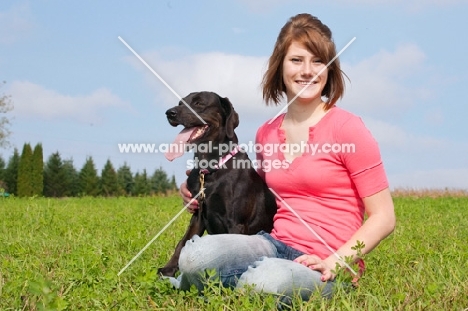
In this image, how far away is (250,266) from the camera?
3787 millimetres

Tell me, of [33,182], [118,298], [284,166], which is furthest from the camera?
[33,182]

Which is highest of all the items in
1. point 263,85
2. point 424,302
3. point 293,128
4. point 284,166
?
point 263,85

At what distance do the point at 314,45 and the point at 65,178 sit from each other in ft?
127

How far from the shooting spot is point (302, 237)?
13.2 feet

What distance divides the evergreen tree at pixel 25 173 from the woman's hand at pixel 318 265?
117 feet

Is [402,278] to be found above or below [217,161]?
below

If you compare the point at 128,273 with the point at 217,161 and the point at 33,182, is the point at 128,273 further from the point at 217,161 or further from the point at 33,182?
the point at 33,182

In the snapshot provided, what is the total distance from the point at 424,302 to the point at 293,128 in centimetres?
151

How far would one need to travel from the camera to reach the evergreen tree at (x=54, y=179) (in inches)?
1594

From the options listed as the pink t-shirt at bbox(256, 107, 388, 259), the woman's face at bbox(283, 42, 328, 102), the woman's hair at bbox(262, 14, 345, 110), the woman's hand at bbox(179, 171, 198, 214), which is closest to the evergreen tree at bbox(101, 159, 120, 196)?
the woman's hand at bbox(179, 171, 198, 214)

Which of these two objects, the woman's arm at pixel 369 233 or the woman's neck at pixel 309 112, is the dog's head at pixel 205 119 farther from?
the woman's arm at pixel 369 233

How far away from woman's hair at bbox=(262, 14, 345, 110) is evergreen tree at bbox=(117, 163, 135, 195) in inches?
1402

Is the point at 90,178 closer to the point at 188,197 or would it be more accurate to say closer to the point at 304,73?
the point at 188,197

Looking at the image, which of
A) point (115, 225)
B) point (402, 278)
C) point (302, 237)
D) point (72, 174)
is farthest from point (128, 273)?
point (72, 174)
